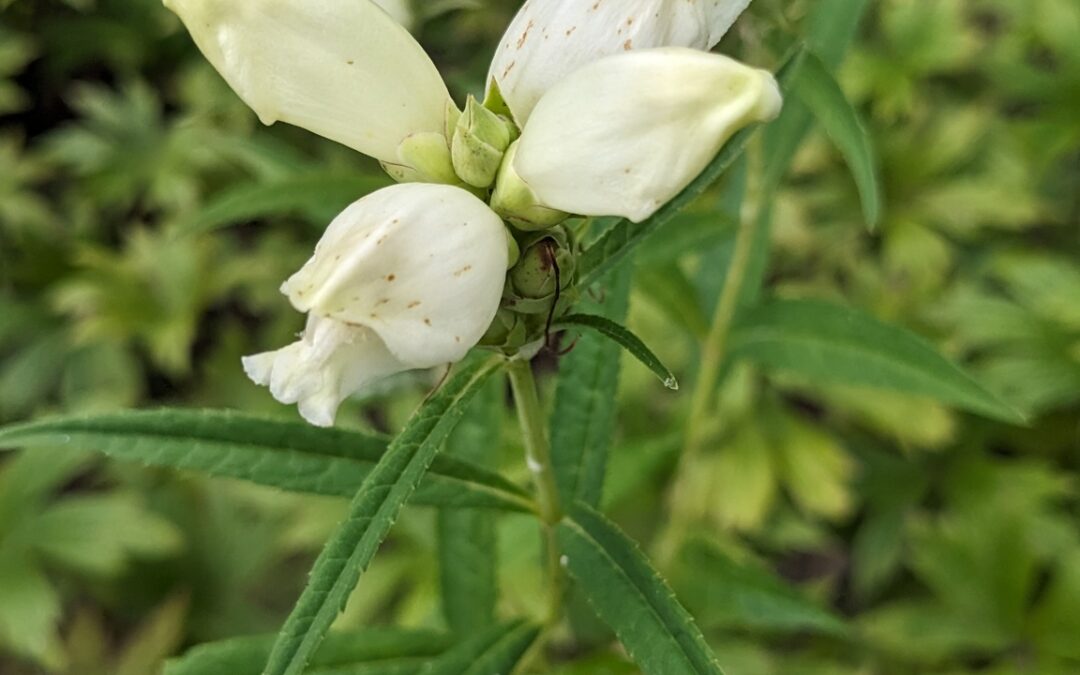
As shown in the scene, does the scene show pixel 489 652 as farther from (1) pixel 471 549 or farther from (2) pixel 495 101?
(2) pixel 495 101

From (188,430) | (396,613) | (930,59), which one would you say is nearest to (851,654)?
(396,613)

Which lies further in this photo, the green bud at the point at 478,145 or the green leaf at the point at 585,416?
the green leaf at the point at 585,416

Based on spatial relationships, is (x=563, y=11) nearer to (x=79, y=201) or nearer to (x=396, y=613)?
(x=396, y=613)

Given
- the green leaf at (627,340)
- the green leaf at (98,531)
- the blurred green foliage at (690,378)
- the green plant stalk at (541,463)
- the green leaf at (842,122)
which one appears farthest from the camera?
the green leaf at (98,531)

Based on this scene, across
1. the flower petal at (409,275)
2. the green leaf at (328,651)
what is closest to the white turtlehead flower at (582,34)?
the flower petal at (409,275)

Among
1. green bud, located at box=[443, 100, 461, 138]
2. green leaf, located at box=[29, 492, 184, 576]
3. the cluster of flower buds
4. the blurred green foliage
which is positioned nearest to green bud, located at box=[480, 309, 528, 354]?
the cluster of flower buds

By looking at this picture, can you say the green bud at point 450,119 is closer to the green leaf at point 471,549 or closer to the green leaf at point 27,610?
the green leaf at point 471,549

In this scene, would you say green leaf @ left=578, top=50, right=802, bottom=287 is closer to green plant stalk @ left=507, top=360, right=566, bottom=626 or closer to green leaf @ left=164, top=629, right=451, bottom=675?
green plant stalk @ left=507, top=360, right=566, bottom=626
